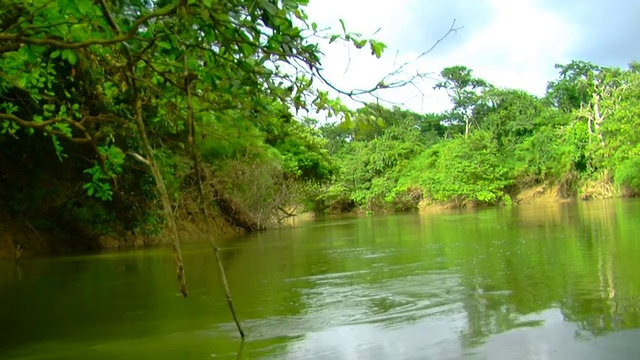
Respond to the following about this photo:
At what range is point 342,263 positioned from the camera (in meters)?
8.74

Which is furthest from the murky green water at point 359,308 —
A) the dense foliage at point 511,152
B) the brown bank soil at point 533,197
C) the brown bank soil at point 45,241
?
the brown bank soil at point 533,197

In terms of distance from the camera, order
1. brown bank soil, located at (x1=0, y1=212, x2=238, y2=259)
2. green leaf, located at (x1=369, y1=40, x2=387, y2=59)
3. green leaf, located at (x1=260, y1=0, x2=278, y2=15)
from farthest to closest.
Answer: brown bank soil, located at (x1=0, y1=212, x2=238, y2=259) → green leaf, located at (x1=369, y1=40, x2=387, y2=59) → green leaf, located at (x1=260, y1=0, x2=278, y2=15)

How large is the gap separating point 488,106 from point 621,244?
41783mm

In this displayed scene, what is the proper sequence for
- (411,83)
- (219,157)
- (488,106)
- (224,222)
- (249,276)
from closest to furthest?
(411,83) → (249,276) → (219,157) → (224,222) → (488,106)

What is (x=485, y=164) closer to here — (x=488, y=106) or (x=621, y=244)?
(x=488, y=106)

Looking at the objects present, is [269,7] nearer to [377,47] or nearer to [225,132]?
[377,47]

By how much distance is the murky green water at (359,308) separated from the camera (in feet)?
12.0

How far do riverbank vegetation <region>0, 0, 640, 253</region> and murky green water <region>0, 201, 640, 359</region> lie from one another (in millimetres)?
1013

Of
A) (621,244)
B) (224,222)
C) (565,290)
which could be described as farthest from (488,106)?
(565,290)

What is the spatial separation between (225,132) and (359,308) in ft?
11.2

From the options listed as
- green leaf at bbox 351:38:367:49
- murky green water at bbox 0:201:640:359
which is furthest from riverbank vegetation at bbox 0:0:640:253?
murky green water at bbox 0:201:640:359

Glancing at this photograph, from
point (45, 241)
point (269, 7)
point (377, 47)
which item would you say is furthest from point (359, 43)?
point (45, 241)

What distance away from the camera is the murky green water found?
3.66 meters

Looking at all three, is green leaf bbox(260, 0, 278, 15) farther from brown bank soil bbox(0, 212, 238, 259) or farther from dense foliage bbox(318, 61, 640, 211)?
dense foliage bbox(318, 61, 640, 211)
